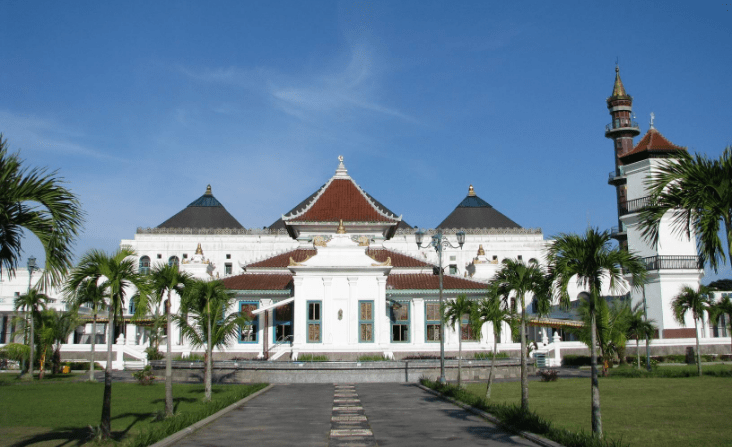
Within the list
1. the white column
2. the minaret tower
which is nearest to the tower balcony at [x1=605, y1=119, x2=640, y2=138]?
the minaret tower

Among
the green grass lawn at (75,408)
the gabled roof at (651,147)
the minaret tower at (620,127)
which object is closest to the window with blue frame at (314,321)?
the green grass lawn at (75,408)

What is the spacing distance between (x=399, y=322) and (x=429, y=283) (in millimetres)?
3267

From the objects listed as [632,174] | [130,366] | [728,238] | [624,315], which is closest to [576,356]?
[624,315]

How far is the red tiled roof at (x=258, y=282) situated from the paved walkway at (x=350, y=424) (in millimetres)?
17832

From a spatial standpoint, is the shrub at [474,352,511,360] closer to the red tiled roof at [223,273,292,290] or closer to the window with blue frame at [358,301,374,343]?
the window with blue frame at [358,301,374,343]

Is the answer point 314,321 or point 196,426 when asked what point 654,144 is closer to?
point 314,321

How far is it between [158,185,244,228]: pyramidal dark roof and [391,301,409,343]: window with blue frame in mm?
54593

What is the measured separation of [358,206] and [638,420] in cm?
3689

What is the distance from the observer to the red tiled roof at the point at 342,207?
4959 centimetres

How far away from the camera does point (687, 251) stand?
185 feet

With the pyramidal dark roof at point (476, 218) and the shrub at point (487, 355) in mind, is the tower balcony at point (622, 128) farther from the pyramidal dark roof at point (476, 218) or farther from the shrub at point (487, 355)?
the shrub at point (487, 355)

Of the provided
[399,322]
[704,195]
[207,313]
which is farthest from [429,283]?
[704,195]

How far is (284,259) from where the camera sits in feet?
155

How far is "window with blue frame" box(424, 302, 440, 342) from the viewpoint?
41.8 meters
